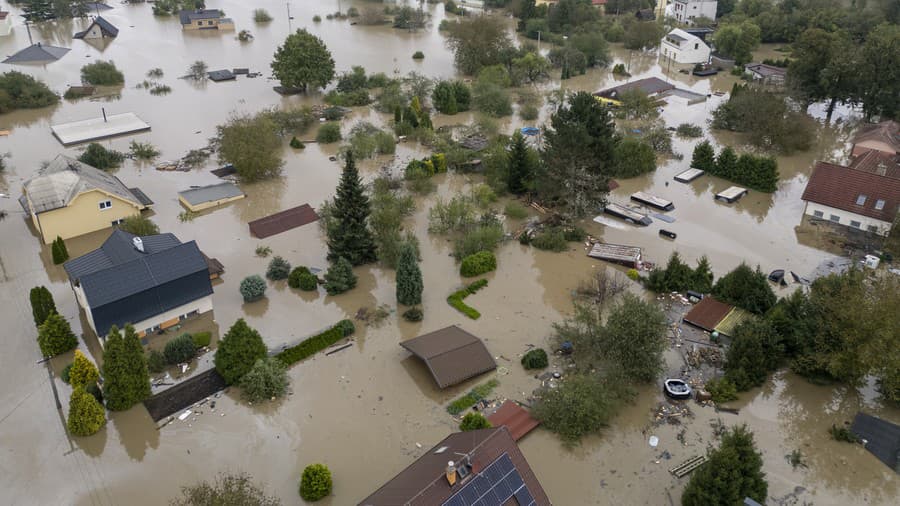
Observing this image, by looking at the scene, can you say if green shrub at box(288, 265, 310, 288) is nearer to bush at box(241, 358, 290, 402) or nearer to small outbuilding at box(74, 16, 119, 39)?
bush at box(241, 358, 290, 402)

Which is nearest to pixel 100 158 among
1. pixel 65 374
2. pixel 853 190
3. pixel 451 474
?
pixel 65 374

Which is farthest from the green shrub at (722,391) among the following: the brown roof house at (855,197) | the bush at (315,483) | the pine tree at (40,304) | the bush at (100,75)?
the bush at (100,75)

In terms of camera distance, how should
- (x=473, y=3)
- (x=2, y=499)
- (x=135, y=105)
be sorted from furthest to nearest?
1. (x=473, y=3)
2. (x=135, y=105)
3. (x=2, y=499)

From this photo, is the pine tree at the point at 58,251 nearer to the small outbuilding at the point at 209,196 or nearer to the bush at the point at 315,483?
the small outbuilding at the point at 209,196

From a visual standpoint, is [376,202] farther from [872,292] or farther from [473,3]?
[473,3]

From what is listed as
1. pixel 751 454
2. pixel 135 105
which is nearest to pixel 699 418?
pixel 751 454

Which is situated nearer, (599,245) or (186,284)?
(186,284)
